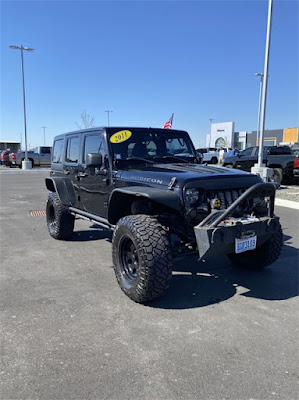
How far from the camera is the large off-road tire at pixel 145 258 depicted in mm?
3332

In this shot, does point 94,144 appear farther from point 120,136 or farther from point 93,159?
point 93,159

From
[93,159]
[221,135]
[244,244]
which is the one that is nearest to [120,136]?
[93,159]

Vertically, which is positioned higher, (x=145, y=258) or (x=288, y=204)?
(x=145, y=258)

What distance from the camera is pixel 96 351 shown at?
2709 millimetres

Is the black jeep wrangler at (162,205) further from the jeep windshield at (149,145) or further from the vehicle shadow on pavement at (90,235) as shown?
the vehicle shadow on pavement at (90,235)

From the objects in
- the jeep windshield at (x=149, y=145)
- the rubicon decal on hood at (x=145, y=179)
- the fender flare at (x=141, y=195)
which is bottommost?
the fender flare at (x=141, y=195)

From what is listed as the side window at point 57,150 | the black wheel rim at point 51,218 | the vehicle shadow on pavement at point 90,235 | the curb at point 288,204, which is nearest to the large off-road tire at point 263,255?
the vehicle shadow on pavement at point 90,235

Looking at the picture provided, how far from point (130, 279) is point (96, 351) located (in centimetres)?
112

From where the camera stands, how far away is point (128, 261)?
3.90m

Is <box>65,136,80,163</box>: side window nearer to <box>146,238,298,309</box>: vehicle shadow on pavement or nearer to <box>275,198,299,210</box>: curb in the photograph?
<box>146,238,298,309</box>: vehicle shadow on pavement

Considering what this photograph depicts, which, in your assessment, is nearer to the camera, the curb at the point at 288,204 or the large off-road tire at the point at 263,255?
the large off-road tire at the point at 263,255

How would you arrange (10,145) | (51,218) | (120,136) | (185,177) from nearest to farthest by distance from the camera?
(185,177), (120,136), (51,218), (10,145)

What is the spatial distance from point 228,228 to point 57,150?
14.5ft

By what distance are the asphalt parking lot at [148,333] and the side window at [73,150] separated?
69.2 inches
